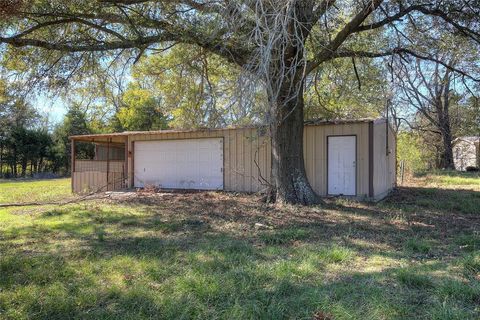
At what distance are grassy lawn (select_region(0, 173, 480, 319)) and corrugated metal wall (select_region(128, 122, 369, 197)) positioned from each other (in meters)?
2.85

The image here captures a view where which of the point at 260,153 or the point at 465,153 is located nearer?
the point at 260,153

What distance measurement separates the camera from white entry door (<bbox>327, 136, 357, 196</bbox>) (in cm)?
1065

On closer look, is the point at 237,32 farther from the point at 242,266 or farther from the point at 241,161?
the point at 241,161

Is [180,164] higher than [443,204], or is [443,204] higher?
[180,164]

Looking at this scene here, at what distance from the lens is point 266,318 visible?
2.97 m

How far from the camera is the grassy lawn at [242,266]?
3.16m

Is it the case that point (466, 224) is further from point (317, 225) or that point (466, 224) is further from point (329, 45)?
point (329, 45)

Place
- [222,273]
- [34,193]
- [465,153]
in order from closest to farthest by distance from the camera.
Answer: [222,273] → [34,193] → [465,153]

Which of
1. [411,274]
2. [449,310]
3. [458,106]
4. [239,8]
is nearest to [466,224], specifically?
[411,274]

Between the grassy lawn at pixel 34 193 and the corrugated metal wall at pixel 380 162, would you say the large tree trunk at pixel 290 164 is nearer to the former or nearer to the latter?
the corrugated metal wall at pixel 380 162

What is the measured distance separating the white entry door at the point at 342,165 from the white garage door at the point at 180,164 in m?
3.83

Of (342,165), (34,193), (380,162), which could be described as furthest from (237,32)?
(34,193)

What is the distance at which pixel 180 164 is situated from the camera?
1387 centimetres

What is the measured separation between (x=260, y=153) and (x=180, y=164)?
329cm
